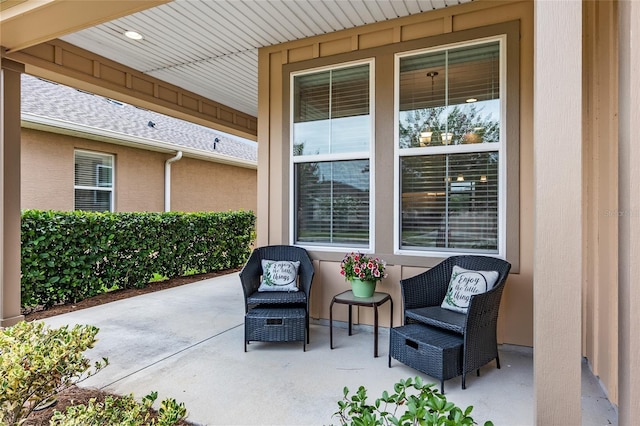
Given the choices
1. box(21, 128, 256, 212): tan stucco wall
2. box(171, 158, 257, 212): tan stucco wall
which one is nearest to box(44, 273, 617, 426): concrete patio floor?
box(21, 128, 256, 212): tan stucco wall

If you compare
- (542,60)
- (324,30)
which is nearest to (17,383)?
(542,60)

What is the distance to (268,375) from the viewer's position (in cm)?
301

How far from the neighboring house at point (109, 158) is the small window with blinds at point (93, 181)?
2 cm

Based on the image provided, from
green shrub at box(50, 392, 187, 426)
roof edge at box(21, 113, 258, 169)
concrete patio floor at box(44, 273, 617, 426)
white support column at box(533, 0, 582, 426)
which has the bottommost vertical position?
concrete patio floor at box(44, 273, 617, 426)

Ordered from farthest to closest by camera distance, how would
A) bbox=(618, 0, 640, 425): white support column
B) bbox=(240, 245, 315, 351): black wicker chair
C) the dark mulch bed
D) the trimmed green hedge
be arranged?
1. the trimmed green hedge
2. bbox=(240, 245, 315, 351): black wicker chair
3. the dark mulch bed
4. bbox=(618, 0, 640, 425): white support column

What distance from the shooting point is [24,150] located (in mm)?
6512

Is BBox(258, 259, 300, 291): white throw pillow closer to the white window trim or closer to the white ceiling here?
the white window trim

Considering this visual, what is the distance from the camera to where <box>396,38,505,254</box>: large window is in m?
3.62

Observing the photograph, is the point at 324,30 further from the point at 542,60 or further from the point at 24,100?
the point at 24,100

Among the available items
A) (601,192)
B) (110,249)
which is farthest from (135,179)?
(601,192)

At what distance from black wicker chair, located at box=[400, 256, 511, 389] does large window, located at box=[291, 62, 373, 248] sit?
96 centimetres

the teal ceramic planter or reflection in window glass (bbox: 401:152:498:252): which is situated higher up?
reflection in window glass (bbox: 401:152:498:252)

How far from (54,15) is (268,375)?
3.45m

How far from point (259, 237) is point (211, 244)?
356 centimetres
